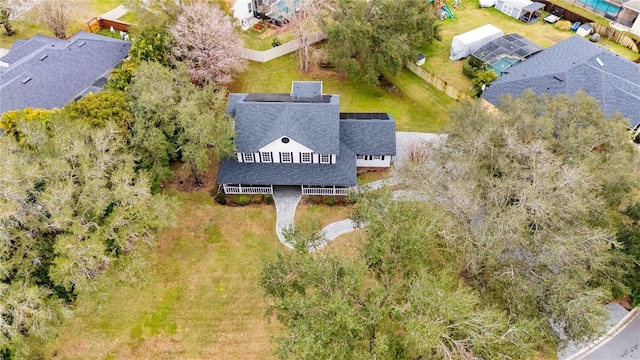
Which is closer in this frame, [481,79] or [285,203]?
[285,203]

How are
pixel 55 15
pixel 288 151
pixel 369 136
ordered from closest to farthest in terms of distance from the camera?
pixel 288 151 < pixel 369 136 < pixel 55 15

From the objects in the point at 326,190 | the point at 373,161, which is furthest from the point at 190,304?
the point at 373,161

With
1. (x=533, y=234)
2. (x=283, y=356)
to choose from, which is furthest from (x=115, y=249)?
(x=533, y=234)

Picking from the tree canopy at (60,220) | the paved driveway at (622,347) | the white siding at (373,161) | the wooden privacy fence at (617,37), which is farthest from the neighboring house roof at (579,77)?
the tree canopy at (60,220)

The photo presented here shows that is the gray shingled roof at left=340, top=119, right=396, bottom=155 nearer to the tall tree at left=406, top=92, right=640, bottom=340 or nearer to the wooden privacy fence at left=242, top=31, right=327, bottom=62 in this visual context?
the tall tree at left=406, top=92, right=640, bottom=340

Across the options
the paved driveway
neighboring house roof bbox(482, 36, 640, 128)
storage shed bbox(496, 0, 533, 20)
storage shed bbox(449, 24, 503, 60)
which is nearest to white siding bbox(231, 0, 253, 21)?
storage shed bbox(449, 24, 503, 60)

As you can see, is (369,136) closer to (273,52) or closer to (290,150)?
(290,150)
